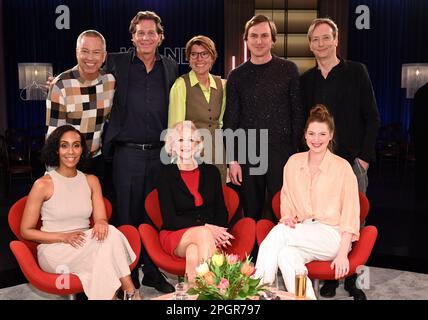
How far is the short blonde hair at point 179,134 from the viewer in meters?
3.24

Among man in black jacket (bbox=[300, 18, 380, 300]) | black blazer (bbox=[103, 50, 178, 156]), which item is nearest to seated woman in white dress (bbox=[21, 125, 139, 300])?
black blazer (bbox=[103, 50, 178, 156])

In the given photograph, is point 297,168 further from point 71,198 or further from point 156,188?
point 71,198

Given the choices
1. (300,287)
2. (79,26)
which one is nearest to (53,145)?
(300,287)

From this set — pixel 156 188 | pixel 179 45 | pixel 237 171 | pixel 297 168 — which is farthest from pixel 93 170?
pixel 179 45

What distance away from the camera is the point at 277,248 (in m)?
3.02

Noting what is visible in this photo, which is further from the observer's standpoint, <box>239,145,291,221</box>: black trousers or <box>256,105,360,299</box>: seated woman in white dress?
<box>239,145,291,221</box>: black trousers

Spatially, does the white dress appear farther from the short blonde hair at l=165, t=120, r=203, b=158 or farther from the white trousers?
the white trousers

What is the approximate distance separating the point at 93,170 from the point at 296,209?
1.41m

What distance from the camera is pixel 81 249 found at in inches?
119

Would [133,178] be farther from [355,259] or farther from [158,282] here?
[355,259]

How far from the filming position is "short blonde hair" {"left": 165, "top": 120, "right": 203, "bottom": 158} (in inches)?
127

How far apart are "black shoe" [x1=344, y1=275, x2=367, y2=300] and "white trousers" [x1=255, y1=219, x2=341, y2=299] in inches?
26.1

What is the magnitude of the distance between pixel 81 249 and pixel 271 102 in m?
1.55

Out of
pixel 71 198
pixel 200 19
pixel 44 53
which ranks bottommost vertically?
pixel 71 198
